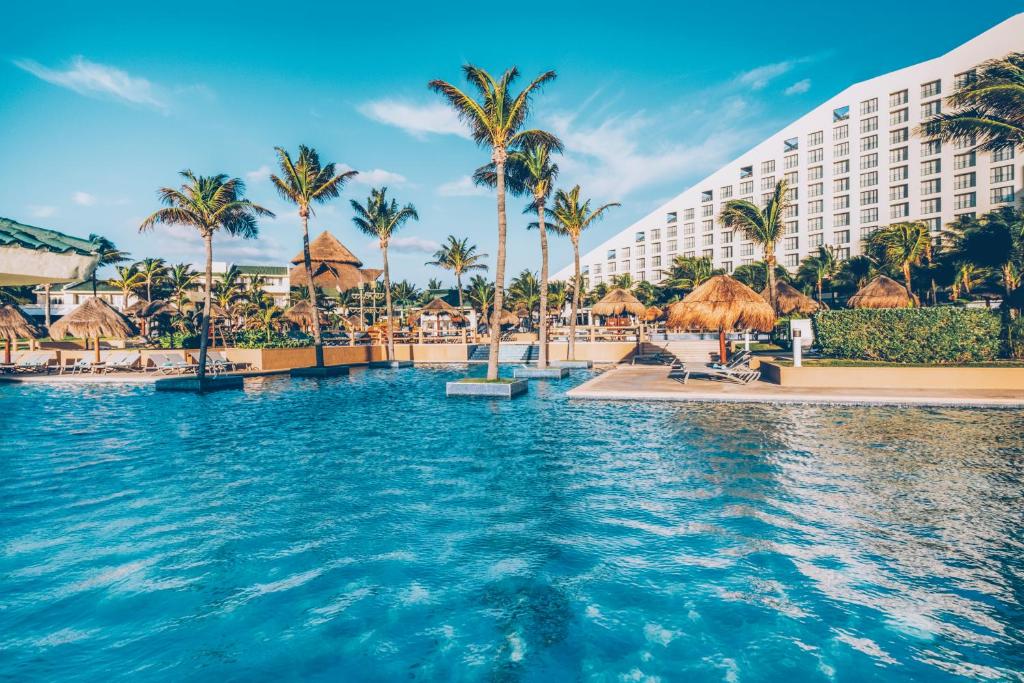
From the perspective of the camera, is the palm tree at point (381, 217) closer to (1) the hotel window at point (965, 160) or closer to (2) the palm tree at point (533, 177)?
(2) the palm tree at point (533, 177)

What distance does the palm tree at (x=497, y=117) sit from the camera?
59.5 feet

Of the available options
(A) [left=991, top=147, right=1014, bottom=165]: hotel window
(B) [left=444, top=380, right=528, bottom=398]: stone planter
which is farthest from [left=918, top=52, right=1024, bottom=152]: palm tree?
(A) [left=991, top=147, right=1014, bottom=165]: hotel window

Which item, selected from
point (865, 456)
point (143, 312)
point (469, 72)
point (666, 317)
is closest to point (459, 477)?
point (865, 456)

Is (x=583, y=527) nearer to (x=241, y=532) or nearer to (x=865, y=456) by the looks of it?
(x=241, y=532)

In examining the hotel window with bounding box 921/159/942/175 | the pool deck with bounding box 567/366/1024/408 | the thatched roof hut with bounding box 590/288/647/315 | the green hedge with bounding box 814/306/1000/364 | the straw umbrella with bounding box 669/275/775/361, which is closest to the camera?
the pool deck with bounding box 567/366/1024/408

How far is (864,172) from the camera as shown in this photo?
68500 millimetres

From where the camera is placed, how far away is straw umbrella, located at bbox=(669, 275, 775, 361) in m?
20.7

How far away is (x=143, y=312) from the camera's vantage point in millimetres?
Answer: 40719

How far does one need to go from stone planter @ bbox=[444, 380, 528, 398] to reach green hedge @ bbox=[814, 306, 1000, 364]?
11.6m

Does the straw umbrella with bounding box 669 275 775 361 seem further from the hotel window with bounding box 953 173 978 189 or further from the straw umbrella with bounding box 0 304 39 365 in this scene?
the hotel window with bounding box 953 173 978 189

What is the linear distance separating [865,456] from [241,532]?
9.17m

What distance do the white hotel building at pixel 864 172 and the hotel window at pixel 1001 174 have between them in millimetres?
82

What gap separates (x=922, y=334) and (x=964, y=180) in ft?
193

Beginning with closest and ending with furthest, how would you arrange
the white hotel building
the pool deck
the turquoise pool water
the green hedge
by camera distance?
the turquoise pool water < the pool deck < the green hedge < the white hotel building
